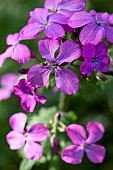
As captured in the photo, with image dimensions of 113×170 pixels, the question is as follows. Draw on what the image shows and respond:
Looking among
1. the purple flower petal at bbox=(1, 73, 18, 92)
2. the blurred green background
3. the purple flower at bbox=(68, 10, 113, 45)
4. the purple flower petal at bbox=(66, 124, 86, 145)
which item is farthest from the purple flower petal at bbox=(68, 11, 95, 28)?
the purple flower petal at bbox=(1, 73, 18, 92)

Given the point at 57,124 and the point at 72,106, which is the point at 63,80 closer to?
the point at 57,124

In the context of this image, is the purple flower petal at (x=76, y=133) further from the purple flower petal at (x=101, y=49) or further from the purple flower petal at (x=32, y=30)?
the purple flower petal at (x=32, y=30)

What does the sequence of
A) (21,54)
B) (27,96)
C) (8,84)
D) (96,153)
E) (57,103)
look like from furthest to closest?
(57,103) < (8,84) < (96,153) < (21,54) < (27,96)

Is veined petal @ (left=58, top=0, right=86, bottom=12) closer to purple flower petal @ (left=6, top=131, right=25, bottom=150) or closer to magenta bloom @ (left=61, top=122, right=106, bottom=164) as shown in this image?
magenta bloom @ (left=61, top=122, right=106, bottom=164)

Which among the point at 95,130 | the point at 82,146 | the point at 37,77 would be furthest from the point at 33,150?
the point at 37,77

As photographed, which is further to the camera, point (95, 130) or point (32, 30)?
point (95, 130)

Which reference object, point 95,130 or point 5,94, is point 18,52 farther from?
point 5,94

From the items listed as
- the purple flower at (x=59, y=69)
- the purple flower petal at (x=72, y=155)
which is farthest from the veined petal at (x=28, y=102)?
the purple flower petal at (x=72, y=155)
